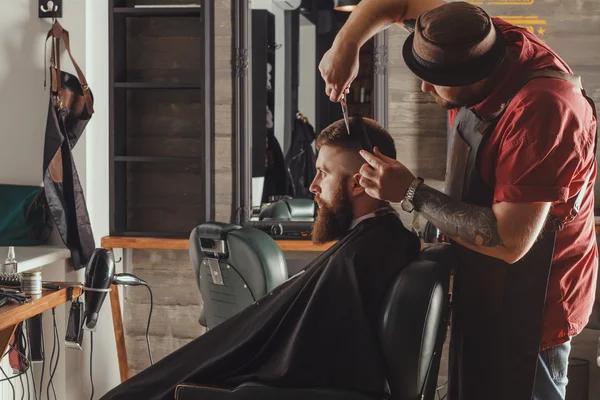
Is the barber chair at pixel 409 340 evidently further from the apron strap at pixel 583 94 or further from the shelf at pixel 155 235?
the shelf at pixel 155 235

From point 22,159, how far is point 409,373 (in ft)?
8.25

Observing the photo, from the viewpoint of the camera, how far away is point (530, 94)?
4.56 feet

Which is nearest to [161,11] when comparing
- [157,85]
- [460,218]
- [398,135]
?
[157,85]

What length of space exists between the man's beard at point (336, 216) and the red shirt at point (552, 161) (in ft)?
1.76

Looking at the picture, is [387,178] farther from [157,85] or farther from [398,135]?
[157,85]

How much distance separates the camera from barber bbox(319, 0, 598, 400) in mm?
1360

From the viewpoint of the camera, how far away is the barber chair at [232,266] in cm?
241

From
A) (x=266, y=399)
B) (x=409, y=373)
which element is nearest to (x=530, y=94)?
(x=409, y=373)

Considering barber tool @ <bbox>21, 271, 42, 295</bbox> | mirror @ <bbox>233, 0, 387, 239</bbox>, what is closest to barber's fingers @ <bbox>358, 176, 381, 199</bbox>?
barber tool @ <bbox>21, 271, 42, 295</bbox>

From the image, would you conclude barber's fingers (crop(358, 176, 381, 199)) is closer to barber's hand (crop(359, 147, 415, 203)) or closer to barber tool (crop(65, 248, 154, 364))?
barber's hand (crop(359, 147, 415, 203))

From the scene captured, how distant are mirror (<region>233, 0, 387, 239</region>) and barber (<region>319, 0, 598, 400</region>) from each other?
1.96 m

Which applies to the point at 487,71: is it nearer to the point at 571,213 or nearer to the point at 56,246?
the point at 571,213

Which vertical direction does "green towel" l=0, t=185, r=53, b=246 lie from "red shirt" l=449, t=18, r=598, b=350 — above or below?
below

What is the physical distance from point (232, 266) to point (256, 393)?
84 centimetres
